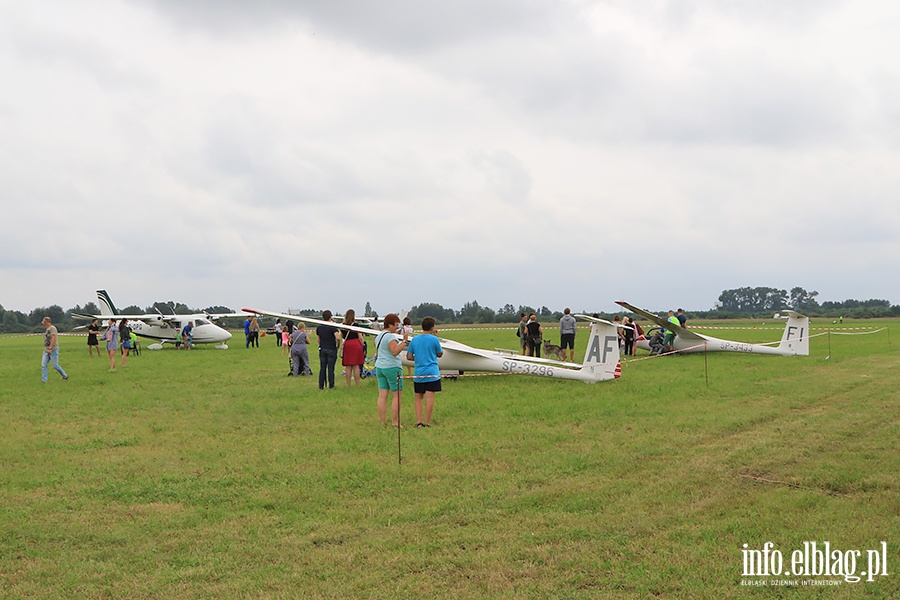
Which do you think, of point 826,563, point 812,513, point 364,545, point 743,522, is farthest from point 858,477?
point 364,545

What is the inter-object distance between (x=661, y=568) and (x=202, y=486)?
4.43m

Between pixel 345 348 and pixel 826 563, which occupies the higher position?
pixel 345 348

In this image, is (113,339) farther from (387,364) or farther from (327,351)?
(387,364)

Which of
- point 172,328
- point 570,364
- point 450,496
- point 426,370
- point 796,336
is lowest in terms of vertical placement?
point 450,496

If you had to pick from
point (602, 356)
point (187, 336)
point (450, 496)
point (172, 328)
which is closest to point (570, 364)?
point (602, 356)

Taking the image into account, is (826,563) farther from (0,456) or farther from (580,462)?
(0,456)

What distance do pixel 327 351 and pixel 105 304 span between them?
34964 millimetres

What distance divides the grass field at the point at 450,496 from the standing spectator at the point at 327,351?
178 centimetres

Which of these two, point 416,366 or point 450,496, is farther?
point 416,366

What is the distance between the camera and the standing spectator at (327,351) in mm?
14312

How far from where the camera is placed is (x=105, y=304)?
43.9 m

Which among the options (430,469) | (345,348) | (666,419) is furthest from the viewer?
(345,348)

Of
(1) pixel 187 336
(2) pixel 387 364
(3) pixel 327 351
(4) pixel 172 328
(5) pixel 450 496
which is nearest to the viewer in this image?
(5) pixel 450 496

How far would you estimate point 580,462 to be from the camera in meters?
7.63
